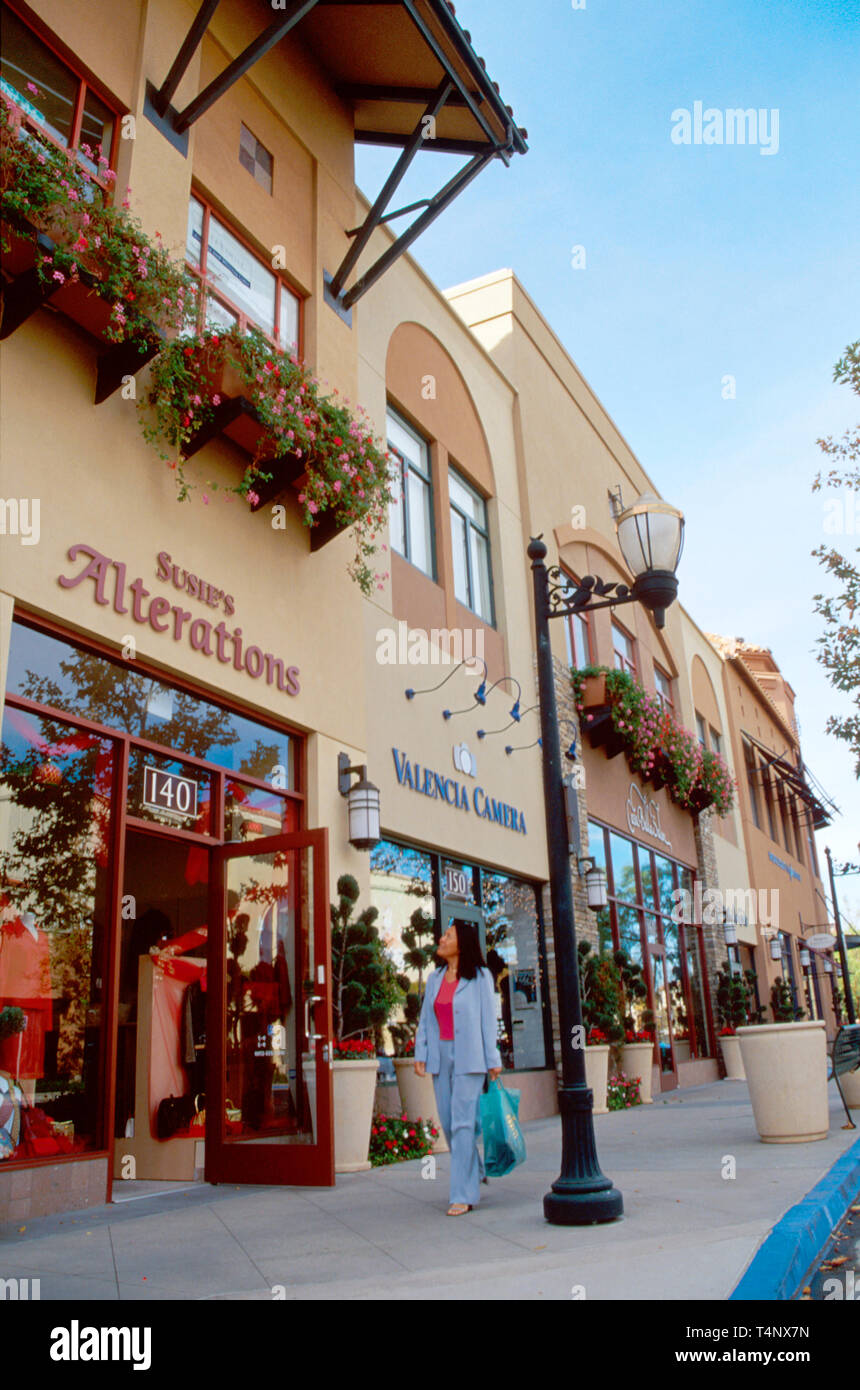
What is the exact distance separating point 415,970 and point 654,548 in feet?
18.5

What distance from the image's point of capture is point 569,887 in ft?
18.8

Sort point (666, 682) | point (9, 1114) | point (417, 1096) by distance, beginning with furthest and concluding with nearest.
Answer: point (666, 682), point (417, 1096), point (9, 1114)

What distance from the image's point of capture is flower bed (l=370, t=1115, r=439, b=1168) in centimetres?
855

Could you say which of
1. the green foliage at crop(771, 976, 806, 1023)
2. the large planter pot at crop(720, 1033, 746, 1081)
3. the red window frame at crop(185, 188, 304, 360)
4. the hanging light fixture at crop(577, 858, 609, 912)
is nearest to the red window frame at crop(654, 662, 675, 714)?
the large planter pot at crop(720, 1033, 746, 1081)

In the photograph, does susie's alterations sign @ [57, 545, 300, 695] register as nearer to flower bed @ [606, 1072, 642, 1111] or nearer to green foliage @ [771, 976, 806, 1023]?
flower bed @ [606, 1072, 642, 1111]

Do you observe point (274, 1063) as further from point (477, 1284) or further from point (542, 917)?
point (542, 917)

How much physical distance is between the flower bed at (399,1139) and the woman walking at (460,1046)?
2.37m

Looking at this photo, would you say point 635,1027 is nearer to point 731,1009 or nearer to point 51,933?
point 731,1009

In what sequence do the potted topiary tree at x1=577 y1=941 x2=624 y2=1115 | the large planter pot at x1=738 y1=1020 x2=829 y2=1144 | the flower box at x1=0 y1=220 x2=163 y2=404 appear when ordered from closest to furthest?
the flower box at x1=0 y1=220 x2=163 y2=404
the large planter pot at x1=738 y1=1020 x2=829 y2=1144
the potted topiary tree at x1=577 y1=941 x2=624 y2=1115

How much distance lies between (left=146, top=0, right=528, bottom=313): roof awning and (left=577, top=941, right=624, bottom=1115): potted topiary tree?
8302mm

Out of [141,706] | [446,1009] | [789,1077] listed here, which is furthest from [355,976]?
[789,1077]

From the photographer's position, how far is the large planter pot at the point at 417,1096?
9.30 meters

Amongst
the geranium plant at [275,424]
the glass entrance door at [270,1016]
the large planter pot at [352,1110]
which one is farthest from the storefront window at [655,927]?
the geranium plant at [275,424]
